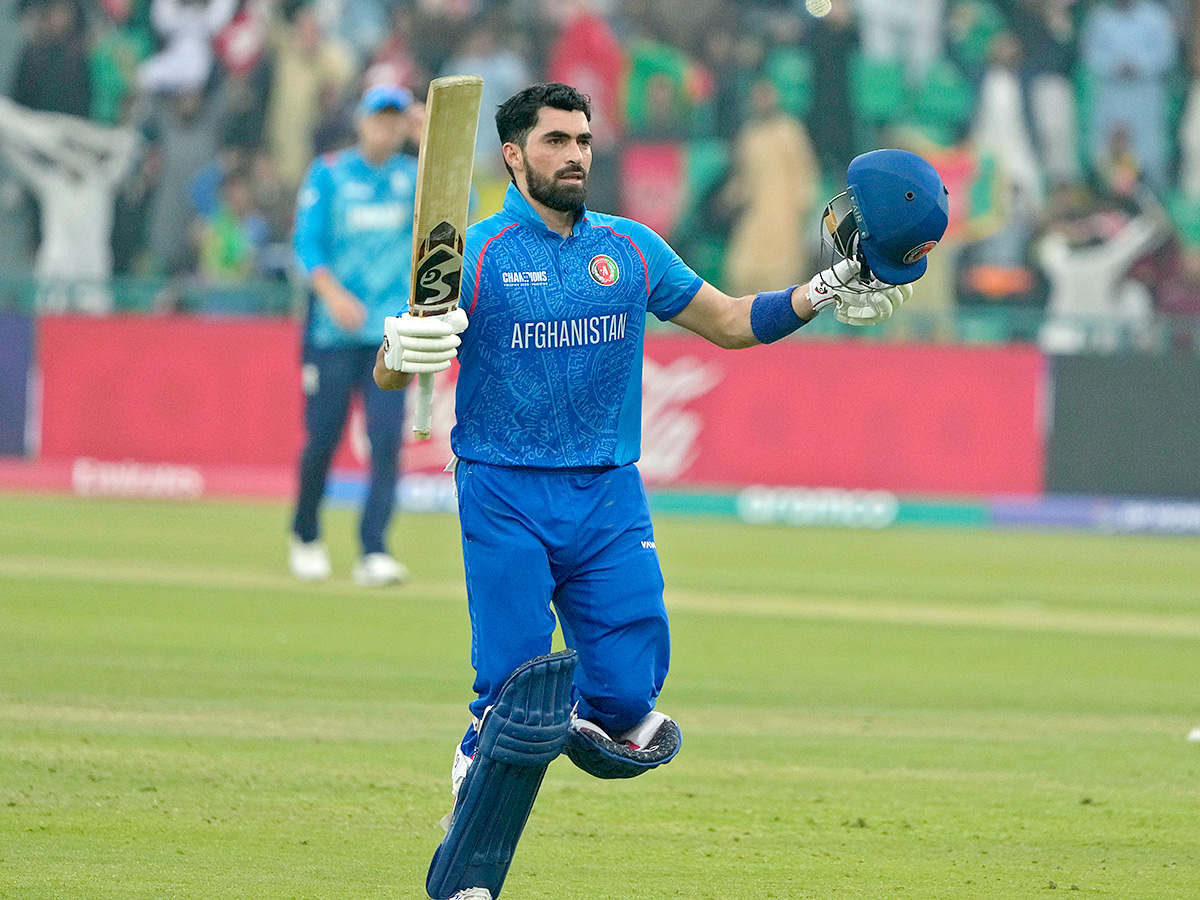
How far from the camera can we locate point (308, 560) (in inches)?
439

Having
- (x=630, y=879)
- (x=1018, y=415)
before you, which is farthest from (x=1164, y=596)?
(x=630, y=879)

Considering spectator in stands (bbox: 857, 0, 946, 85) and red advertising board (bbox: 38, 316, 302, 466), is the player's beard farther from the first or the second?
spectator in stands (bbox: 857, 0, 946, 85)

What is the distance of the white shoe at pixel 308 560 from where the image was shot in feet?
36.5

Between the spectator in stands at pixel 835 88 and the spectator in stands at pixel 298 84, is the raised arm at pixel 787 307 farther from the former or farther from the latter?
the spectator in stands at pixel 298 84

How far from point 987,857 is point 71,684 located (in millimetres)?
3975

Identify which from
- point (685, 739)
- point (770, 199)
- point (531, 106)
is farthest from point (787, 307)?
point (770, 199)

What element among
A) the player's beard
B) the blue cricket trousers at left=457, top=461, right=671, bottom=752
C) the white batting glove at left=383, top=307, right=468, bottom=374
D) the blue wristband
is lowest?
the blue cricket trousers at left=457, top=461, right=671, bottom=752

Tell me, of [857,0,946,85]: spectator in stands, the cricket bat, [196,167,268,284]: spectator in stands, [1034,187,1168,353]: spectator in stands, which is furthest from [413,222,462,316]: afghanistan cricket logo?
[857,0,946,85]: spectator in stands

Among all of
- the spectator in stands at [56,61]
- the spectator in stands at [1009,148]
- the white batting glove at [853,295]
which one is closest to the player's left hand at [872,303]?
the white batting glove at [853,295]

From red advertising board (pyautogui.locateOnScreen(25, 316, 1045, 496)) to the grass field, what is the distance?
3419 millimetres

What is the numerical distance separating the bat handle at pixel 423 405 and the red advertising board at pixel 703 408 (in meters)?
10.9

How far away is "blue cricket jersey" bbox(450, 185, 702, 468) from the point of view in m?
5.06

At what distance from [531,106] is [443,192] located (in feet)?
1.87

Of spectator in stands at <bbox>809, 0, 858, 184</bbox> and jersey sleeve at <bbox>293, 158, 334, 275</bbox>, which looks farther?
spectator in stands at <bbox>809, 0, 858, 184</bbox>
